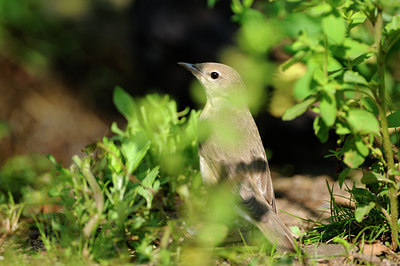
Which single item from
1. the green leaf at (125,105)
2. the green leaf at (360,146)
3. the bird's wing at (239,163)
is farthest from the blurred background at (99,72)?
the green leaf at (360,146)

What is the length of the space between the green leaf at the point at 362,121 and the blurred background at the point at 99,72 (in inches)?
78.7

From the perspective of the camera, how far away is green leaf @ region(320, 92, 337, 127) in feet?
10.2

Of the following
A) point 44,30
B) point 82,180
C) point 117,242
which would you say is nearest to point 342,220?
point 117,242

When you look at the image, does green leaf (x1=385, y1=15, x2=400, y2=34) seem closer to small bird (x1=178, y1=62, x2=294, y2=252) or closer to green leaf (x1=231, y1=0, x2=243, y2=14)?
green leaf (x1=231, y1=0, x2=243, y2=14)

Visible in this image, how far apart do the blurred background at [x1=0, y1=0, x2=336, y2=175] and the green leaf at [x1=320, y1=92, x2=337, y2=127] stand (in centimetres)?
206

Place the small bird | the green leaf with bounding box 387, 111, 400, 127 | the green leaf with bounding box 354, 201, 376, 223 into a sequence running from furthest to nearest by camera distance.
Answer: the small bird, the green leaf with bounding box 387, 111, 400, 127, the green leaf with bounding box 354, 201, 376, 223

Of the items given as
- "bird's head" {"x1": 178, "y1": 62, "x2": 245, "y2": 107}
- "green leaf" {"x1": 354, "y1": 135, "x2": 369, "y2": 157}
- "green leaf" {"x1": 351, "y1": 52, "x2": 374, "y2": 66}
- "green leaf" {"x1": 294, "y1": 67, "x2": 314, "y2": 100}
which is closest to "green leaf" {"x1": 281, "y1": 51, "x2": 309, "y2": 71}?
"green leaf" {"x1": 294, "y1": 67, "x2": 314, "y2": 100}

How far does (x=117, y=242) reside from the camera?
Result: 3.87 meters

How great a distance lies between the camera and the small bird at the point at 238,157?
4.32 meters

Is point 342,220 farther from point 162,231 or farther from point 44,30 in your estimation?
point 44,30

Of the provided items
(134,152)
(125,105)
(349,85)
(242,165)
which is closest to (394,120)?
(349,85)

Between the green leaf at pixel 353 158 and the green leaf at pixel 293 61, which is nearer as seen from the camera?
the green leaf at pixel 293 61

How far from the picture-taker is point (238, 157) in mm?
4945

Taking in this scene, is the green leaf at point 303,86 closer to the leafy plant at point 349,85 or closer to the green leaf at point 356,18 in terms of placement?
the leafy plant at point 349,85
